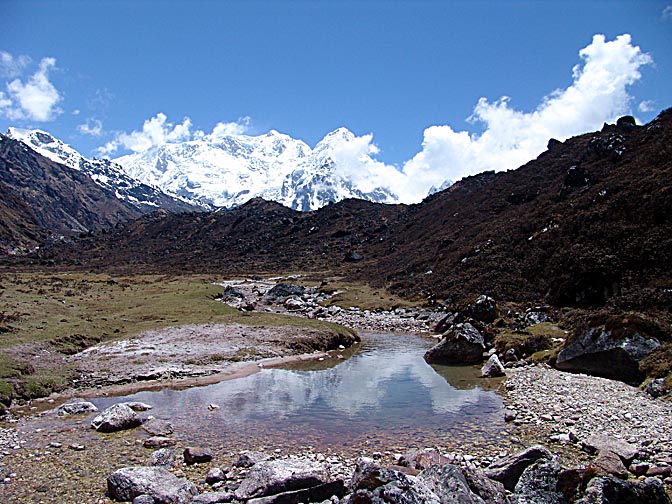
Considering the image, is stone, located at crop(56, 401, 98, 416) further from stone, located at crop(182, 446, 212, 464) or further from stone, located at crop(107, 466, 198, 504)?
stone, located at crop(107, 466, 198, 504)

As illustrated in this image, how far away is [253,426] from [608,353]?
18.1 metres

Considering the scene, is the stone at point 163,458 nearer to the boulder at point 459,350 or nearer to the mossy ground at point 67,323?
the mossy ground at point 67,323

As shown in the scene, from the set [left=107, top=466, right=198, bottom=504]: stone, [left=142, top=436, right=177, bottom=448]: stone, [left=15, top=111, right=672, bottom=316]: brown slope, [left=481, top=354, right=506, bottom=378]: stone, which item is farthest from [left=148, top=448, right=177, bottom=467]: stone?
[left=15, top=111, right=672, bottom=316]: brown slope

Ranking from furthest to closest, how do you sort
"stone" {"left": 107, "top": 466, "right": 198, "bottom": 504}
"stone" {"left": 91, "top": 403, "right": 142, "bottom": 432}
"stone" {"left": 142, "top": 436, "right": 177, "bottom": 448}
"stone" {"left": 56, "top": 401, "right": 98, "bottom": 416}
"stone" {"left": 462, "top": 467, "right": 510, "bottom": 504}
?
"stone" {"left": 56, "top": 401, "right": 98, "bottom": 416}, "stone" {"left": 91, "top": 403, "right": 142, "bottom": 432}, "stone" {"left": 142, "top": 436, "right": 177, "bottom": 448}, "stone" {"left": 107, "top": 466, "right": 198, "bottom": 504}, "stone" {"left": 462, "top": 467, "right": 510, "bottom": 504}

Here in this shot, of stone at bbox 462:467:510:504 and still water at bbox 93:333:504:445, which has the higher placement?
stone at bbox 462:467:510:504

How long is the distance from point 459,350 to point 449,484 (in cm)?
2229

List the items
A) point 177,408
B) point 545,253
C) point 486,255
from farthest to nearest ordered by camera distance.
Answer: point 486,255 < point 545,253 < point 177,408

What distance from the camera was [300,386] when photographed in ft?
83.7

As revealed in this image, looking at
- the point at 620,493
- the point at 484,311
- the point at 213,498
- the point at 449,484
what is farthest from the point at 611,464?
the point at 484,311

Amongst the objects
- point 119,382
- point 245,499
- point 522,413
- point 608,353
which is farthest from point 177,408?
point 608,353

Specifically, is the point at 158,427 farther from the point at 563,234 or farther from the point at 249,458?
the point at 563,234

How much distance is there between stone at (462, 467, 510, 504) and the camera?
1064 cm

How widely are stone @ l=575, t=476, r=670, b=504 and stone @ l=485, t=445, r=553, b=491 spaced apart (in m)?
2.35

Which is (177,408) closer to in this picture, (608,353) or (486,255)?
(608,353)
